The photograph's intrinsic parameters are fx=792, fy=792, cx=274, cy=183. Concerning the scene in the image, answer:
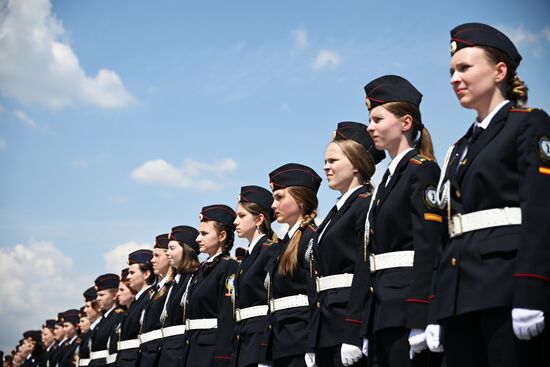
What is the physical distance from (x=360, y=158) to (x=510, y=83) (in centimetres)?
217

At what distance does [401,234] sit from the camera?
5.54 m

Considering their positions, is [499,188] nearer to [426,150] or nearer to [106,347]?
[426,150]

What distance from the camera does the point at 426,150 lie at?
5.95 meters

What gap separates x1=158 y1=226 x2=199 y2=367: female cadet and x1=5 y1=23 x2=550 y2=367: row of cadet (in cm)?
81

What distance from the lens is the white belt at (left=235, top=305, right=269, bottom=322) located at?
857 cm

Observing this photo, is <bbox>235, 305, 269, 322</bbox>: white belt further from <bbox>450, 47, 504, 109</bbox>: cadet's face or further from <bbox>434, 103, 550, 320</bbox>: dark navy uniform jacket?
<bbox>450, 47, 504, 109</bbox>: cadet's face

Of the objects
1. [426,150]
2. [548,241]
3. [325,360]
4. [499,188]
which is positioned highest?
[426,150]

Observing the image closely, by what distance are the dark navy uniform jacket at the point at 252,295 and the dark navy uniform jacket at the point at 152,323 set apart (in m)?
2.60

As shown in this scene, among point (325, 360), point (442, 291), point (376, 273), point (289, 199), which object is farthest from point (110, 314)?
point (442, 291)

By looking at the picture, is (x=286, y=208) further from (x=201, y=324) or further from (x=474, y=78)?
(x=474, y=78)

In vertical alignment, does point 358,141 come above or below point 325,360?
above

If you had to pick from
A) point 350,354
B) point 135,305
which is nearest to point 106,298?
point 135,305

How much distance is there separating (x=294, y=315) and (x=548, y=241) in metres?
3.82

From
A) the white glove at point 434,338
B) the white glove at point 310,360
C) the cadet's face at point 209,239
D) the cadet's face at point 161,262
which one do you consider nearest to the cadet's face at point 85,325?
the cadet's face at point 161,262
